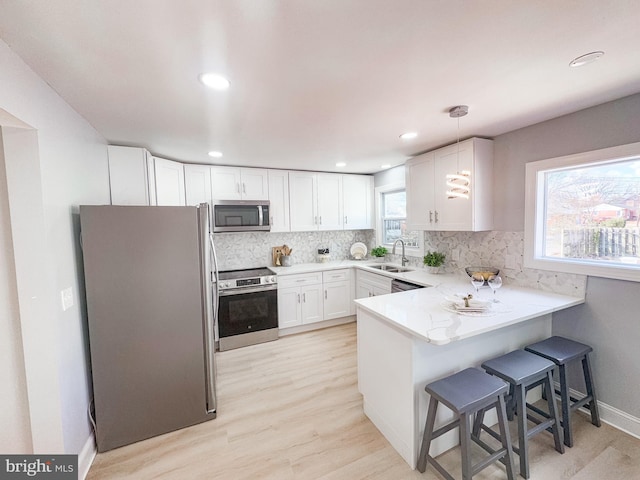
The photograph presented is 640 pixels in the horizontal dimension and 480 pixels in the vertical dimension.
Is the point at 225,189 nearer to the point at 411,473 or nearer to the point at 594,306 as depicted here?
the point at 411,473

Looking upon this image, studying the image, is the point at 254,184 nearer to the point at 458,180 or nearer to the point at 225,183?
the point at 225,183

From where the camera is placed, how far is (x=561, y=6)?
106 centimetres

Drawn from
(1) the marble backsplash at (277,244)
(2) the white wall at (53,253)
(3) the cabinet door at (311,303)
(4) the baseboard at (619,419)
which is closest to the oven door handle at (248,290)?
(3) the cabinet door at (311,303)

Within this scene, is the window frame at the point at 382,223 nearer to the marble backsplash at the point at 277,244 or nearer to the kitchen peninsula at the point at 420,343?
the marble backsplash at the point at 277,244

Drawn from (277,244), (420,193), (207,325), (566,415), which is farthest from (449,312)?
(277,244)

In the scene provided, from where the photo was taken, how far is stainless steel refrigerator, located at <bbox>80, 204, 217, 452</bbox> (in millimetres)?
1914

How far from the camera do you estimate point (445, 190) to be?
2.94 meters

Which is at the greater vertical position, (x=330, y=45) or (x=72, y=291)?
(x=330, y=45)

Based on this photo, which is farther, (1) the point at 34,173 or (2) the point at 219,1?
(1) the point at 34,173

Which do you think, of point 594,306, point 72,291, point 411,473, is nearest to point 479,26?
point 594,306

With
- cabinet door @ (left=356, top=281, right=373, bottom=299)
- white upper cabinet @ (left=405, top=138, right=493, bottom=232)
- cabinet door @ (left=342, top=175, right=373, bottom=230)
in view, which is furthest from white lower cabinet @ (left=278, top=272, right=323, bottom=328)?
white upper cabinet @ (left=405, top=138, right=493, bottom=232)

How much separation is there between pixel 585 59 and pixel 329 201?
3.15 metres

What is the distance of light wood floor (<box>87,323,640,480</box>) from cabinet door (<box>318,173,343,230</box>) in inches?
92.3

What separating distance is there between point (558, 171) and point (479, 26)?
6.01ft
